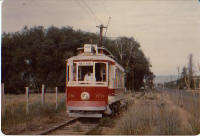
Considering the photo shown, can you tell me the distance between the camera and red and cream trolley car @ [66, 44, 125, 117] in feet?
40.8

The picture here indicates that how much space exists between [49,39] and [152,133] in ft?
65.3

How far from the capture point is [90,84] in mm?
12602

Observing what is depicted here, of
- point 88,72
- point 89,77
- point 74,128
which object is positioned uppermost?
point 88,72

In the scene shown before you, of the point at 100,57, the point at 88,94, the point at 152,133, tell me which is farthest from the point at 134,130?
the point at 100,57

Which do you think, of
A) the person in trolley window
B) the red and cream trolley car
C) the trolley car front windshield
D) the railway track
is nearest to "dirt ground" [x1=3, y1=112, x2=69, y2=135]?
the railway track

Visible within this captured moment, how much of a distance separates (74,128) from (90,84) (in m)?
2.00

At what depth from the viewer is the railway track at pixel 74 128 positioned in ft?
33.7

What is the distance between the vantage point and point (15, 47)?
2523cm

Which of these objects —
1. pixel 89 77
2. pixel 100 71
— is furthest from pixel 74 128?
pixel 100 71

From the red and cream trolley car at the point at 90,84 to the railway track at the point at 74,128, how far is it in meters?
0.49

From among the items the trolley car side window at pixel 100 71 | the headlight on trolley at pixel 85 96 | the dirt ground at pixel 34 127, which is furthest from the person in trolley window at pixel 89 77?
the dirt ground at pixel 34 127

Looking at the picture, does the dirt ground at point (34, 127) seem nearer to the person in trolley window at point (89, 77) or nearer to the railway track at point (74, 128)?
the railway track at point (74, 128)

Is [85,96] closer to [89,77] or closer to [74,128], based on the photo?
[89,77]

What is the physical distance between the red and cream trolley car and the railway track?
0.49 metres
